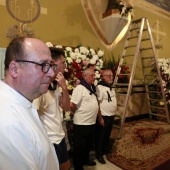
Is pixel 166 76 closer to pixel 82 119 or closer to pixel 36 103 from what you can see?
pixel 82 119

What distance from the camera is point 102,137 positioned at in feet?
9.33

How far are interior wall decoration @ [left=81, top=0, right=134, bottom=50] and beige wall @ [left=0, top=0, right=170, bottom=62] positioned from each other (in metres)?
0.15

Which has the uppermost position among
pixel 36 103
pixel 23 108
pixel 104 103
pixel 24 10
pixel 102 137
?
pixel 24 10

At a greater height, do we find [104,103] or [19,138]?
[19,138]

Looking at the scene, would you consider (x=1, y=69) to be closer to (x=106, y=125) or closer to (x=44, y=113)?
(x=44, y=113)

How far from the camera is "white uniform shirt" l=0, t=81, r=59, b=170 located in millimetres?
657

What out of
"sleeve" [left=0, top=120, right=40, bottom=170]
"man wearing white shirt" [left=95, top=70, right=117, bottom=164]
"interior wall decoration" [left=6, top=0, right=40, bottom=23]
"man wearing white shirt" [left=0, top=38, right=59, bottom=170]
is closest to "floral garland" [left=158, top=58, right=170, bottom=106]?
"man wearing white shirt" [left=95, top=70, right=117, bottom=164]

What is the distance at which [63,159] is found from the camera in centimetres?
164

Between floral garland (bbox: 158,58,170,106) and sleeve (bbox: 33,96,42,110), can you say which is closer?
sleeve (bbox: 33,96,42,110)

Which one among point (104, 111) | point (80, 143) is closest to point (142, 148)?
point (104, 111)

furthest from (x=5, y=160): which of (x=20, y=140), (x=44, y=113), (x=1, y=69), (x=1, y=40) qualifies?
(x=1, y=40)

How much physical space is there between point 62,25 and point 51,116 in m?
2.59

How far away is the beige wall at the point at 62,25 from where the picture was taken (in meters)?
3.02

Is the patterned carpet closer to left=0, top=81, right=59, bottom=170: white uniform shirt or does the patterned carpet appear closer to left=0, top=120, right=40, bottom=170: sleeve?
left=0, top=81, right=59, bottom=170: white uniform shirt
